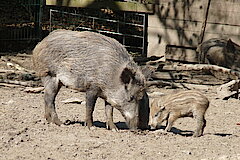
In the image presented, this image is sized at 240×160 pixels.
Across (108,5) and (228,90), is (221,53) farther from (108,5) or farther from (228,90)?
(108,5)

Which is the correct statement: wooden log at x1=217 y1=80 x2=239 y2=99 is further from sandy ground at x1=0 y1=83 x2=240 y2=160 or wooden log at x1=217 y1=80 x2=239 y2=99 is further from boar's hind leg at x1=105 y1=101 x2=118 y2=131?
boar's hind leg at x1=105 y1=101 x2=118 y2=131

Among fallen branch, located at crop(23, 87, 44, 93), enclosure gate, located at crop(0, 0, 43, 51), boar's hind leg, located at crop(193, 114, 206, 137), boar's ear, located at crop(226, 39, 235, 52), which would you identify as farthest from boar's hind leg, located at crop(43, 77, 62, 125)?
enclosure gate, located at crop(0, 0, 43, 51)

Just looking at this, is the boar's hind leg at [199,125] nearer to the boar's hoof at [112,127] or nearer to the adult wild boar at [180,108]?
the adult wild boar at [180,108]

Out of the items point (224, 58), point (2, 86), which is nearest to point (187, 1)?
point (224, 58)

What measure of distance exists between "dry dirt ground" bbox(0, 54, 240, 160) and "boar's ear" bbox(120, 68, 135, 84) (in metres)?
0.70

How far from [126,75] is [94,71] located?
Result: 42 centimetres

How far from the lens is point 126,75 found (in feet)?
22.2

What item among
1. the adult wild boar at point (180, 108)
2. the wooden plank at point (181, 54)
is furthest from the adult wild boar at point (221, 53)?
the adult wild boar at point (180, 108)

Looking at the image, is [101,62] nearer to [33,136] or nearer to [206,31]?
[33,136]

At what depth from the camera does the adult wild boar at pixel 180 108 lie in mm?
7168

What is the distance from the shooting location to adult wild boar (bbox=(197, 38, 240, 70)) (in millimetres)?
11961

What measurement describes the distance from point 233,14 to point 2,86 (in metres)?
5.68

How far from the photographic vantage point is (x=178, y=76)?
36.0 ft

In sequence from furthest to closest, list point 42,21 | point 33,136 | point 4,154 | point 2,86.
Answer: point 42,21 < point 2,86 < point 33,136 < point 4,154
